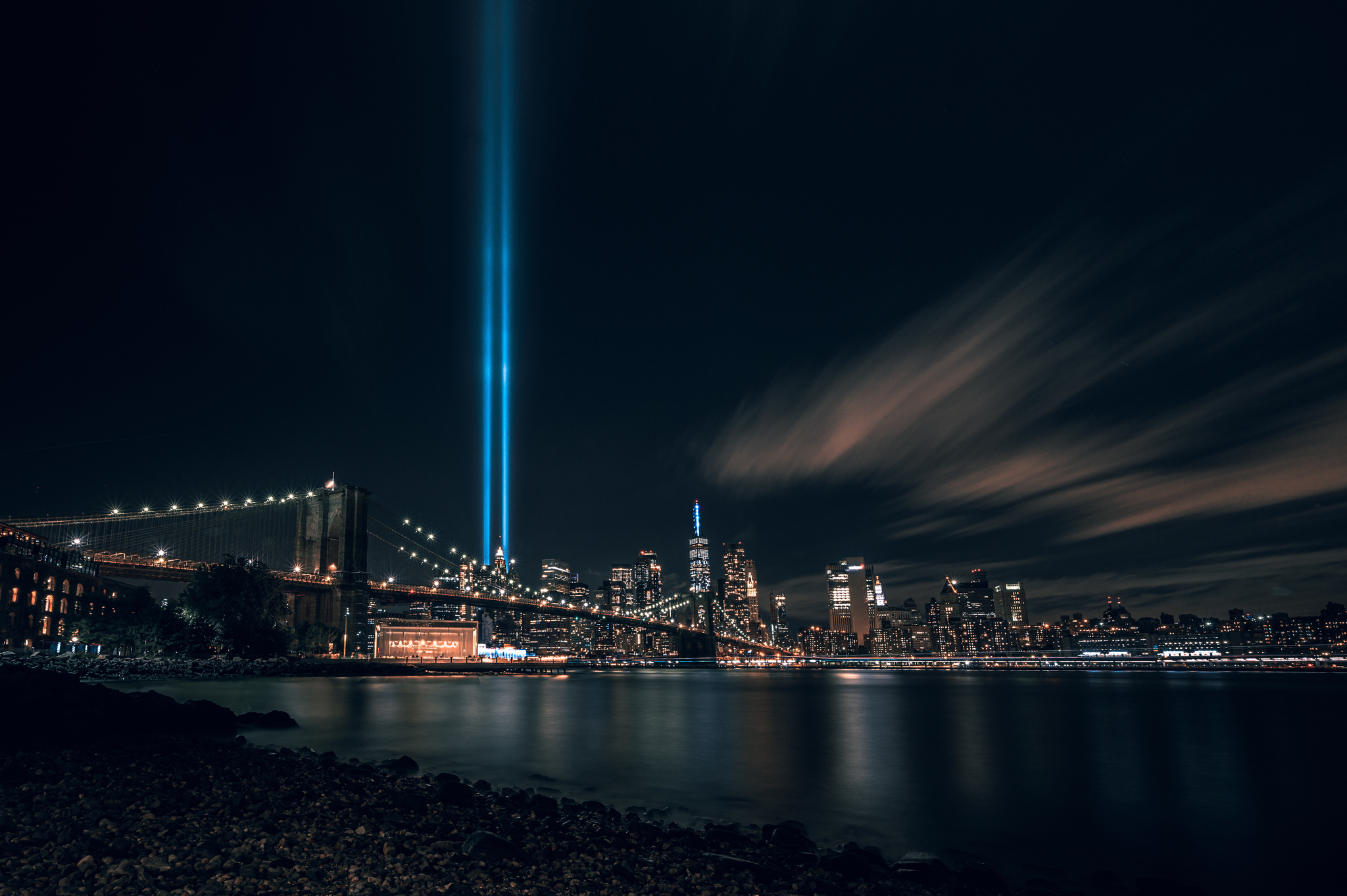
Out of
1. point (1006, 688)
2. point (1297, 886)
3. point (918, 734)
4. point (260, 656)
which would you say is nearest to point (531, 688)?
point (260, 656)

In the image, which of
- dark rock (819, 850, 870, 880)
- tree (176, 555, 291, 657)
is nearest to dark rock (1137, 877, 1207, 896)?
dark rock (819, 850, 870, 880)

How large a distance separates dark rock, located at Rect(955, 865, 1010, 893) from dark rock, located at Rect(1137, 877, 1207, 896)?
196cm

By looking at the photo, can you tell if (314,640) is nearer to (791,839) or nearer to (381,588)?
(381,588)

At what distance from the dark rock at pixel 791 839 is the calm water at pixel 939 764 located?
1.83 meters

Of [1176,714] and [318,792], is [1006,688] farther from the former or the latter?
[318,792]

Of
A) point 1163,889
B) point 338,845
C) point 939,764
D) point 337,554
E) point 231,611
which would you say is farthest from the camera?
point 337,554

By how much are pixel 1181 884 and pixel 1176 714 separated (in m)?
38.7

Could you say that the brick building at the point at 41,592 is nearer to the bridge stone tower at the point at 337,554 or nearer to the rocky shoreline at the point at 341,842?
→ the bridge stone tower at the point at 337,554

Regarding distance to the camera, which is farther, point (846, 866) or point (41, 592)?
point (41, 592)

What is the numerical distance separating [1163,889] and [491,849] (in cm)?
881

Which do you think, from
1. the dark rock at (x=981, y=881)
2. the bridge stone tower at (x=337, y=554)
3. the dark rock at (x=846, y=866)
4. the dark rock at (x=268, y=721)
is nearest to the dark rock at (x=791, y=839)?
the dark rock at (x=846, y=866)

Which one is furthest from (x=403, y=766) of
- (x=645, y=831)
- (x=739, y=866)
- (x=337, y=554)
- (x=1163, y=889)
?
(x=337, y=554)

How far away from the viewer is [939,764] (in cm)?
2070

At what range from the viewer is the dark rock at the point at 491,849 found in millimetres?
7320
